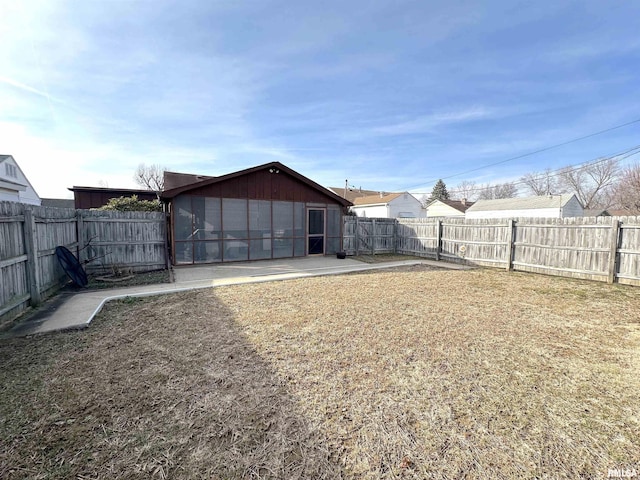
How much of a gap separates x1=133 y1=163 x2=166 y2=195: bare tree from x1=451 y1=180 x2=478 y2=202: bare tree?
45.1 meters

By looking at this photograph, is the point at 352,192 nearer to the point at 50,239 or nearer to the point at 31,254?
the point at 50,239

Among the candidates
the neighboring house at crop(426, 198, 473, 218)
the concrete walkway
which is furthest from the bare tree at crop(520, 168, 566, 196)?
the concrete walkway

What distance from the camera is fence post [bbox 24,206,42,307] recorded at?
15.4ft

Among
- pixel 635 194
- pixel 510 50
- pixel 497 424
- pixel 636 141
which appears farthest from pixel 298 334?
pixel 635 194

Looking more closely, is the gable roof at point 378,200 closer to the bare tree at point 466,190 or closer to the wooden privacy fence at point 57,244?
the bare tree at point 466,190

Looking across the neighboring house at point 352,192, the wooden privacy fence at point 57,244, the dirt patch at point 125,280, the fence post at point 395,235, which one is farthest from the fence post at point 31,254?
the neighboring house at point 352,192

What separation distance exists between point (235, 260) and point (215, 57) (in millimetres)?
6459

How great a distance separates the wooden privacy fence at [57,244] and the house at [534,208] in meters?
31.5

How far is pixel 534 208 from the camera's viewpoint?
2820 centimetres

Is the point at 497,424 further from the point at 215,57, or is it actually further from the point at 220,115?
the point at 220,115

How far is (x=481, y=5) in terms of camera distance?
776 centimetres

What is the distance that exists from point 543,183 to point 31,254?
172ft

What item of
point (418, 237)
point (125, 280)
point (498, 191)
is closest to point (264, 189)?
point (125, 280)

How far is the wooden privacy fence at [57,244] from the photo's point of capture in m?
4.20
